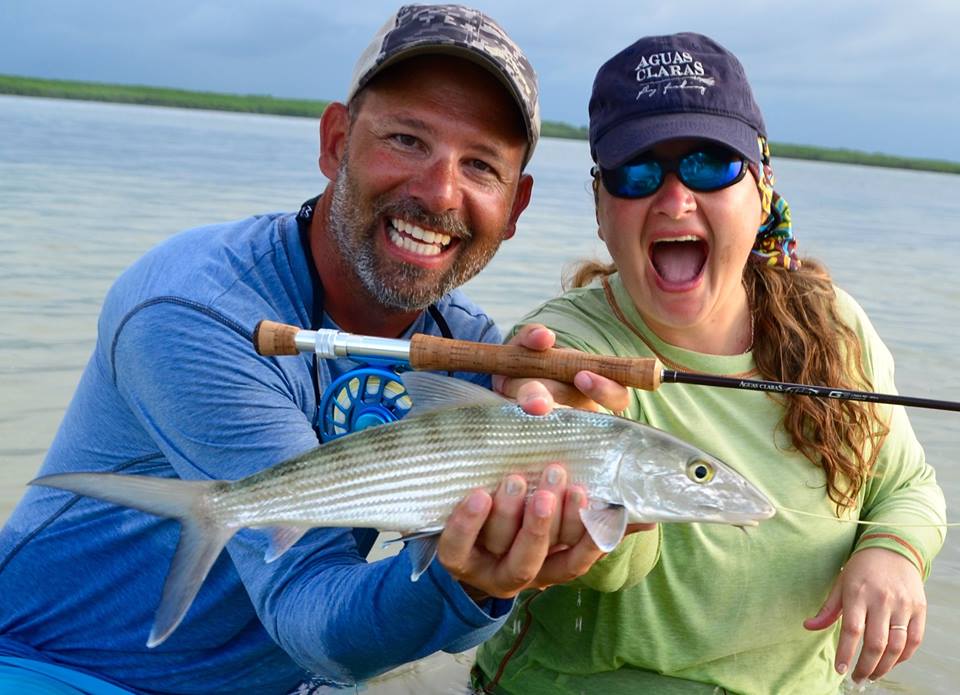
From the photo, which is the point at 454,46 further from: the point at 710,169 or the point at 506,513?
the point at 506,513

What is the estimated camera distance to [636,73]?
339 centimetres

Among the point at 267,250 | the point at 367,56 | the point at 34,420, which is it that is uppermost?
the point at 367,56

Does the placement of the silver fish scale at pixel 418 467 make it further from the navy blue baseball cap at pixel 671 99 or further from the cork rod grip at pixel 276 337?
the navy blue baseball cap at pixel 671 99

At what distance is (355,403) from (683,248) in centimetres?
121

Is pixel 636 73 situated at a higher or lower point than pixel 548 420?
higher

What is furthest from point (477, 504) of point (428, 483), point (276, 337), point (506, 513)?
point (276, 337)

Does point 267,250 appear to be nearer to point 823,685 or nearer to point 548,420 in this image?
point 548,420

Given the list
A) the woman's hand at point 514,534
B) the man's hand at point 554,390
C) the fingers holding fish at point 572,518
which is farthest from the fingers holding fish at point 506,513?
the man's hand at point 554,390

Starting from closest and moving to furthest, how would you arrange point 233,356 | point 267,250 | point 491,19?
point 233,356, point 267,250, point 491,19

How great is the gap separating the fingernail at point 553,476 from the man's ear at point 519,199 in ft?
4.49

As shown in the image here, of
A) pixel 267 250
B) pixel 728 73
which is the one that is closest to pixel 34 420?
pixel 267 250

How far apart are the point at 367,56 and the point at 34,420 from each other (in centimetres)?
469

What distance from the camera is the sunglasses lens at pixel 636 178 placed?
3.37 metres

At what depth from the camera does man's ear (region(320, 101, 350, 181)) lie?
12.1 feet
